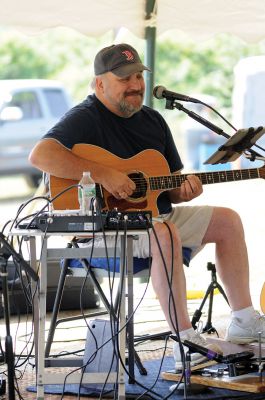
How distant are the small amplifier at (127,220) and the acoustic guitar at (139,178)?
51 cm

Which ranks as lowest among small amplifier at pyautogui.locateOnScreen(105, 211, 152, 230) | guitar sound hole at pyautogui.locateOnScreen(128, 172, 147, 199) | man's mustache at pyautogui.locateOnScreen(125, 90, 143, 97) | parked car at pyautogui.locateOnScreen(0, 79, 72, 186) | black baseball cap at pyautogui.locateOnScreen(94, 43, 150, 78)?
small amplifier at pyautogui.locateOnScreen(105, 211, 152, 230)

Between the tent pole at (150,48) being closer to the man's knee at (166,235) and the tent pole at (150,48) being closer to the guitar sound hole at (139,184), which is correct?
the guitar sound hole at (139,184)

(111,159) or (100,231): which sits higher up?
(111,159)

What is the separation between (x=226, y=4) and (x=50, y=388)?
280 cm

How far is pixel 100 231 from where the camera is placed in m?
3.31

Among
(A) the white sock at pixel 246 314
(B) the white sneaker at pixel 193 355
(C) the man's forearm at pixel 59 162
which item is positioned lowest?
(B) the white sneaker at pixel 193 355

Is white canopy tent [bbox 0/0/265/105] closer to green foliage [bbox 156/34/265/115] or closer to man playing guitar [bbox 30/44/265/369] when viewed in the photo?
man playing guitar [bbox 30/44/265/369]

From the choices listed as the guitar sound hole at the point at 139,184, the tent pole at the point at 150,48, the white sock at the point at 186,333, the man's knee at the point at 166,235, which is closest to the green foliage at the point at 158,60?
the tent pole at the point at 150,48

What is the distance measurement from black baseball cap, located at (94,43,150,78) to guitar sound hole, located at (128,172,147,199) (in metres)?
0.50

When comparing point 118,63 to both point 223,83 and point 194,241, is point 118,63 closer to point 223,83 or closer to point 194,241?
point 194,241

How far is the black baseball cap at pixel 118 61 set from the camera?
4164 millimetres

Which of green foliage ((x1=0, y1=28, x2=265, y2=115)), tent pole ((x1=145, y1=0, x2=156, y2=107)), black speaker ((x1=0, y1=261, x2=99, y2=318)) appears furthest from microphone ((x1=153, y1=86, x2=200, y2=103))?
green foliage ((x1=0, y1=28, x2=265, y2=115))

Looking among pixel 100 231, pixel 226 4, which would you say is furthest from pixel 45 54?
pixel 100 231

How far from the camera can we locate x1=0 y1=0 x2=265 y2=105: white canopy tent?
4930mm
